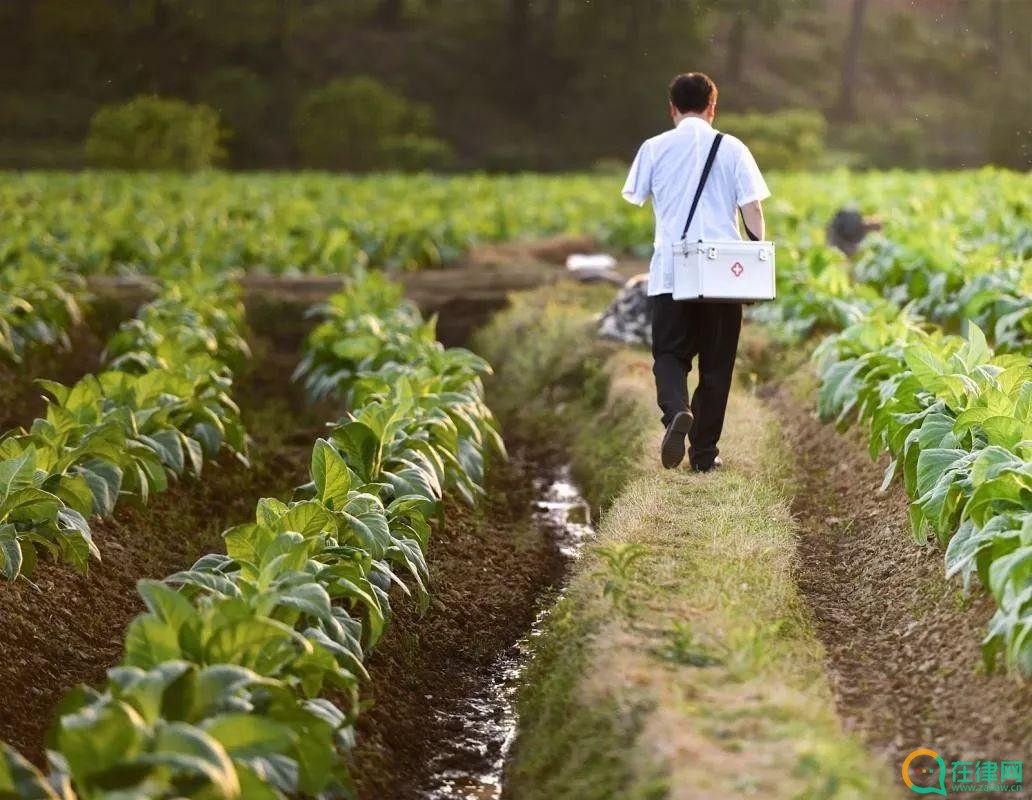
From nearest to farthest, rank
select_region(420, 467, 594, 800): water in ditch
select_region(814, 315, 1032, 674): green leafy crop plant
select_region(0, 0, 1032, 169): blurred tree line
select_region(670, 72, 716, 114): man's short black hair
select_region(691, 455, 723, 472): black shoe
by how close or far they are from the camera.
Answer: select_region(814, 315, 1032, 674): green leafy crop plant < select_region(420, 467, 594, 800): water in ditch < select_region(670, 72, 716, 114): man's short black hair < select_region(691, 455, 723, 472): black shoe < select_region(0, 0, 1032, 169): blurred tree line

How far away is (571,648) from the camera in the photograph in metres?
4.70

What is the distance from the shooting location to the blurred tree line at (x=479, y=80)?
40031mm

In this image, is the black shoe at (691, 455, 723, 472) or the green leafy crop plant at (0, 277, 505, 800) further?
the black shoe at (691, 455, 723, 472)

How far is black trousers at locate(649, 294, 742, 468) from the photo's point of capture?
20.6 ft

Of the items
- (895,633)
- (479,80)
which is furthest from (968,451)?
(479,80)

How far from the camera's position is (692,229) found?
6.17 metres

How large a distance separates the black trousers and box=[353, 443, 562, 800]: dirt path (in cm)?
98

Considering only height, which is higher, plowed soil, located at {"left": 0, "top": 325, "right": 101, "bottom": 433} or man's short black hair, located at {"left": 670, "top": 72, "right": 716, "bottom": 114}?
plowed soil, located at {"left": 0, "top": 325, "right": 101, "bottom": 433}

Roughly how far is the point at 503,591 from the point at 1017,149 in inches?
1283

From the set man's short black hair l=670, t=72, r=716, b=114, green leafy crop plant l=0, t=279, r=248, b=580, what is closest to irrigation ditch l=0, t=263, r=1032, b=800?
→ green leafy crop plant l=0, t=279, r=248, b=580

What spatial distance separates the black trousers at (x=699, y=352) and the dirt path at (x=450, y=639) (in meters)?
0.98

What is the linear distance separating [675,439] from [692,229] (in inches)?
34.9

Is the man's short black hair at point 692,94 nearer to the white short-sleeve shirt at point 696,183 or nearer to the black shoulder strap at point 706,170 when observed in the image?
the white short-sleeve shirt at point 696,183

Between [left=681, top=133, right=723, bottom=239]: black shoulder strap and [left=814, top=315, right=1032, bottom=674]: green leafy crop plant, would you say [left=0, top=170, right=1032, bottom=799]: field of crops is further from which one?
[left=681, top=133, right=723, bottom=239]: black shoulder strap
